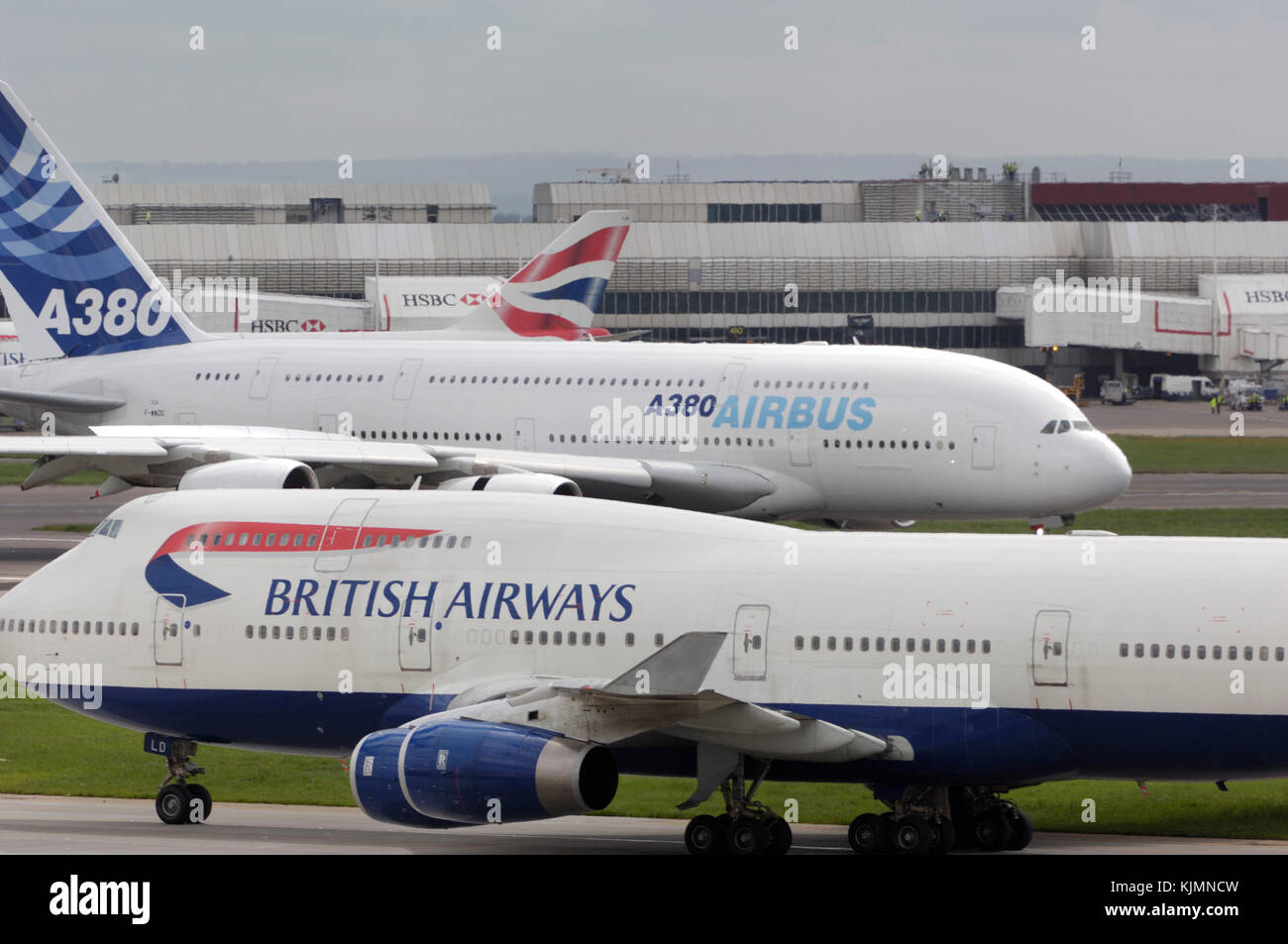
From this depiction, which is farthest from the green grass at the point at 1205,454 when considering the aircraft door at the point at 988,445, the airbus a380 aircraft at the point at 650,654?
the airbus a380 aircraft at the point at 650,654

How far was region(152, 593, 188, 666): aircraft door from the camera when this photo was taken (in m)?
28.1

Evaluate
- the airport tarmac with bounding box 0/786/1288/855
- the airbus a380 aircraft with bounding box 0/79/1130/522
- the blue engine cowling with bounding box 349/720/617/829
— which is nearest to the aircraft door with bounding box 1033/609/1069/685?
the airport tarmac with bounding box 0/786/1288/855

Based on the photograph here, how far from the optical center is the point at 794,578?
1030 inches

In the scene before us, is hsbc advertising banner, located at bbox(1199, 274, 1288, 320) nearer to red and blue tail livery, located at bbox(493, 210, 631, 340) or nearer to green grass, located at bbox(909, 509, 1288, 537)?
red and blue tail livery, located at bbox(493, 210, 631, 340)

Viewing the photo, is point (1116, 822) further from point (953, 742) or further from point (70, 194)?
point (70, 194)

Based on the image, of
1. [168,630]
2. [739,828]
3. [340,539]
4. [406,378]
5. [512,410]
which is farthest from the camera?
[406,378]

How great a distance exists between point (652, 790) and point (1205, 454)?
3030 inches

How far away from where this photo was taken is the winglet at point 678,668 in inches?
Result: 935

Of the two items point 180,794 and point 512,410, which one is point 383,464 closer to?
point 512,410

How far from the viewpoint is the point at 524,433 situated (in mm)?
55062

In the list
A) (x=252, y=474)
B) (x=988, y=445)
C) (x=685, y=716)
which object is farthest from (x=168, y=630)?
(x=988, y=445)

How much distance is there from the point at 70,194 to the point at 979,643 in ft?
135

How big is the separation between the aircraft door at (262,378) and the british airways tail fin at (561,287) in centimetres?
2500

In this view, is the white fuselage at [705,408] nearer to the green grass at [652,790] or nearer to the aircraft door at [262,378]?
the aircraft door at [262,378]
